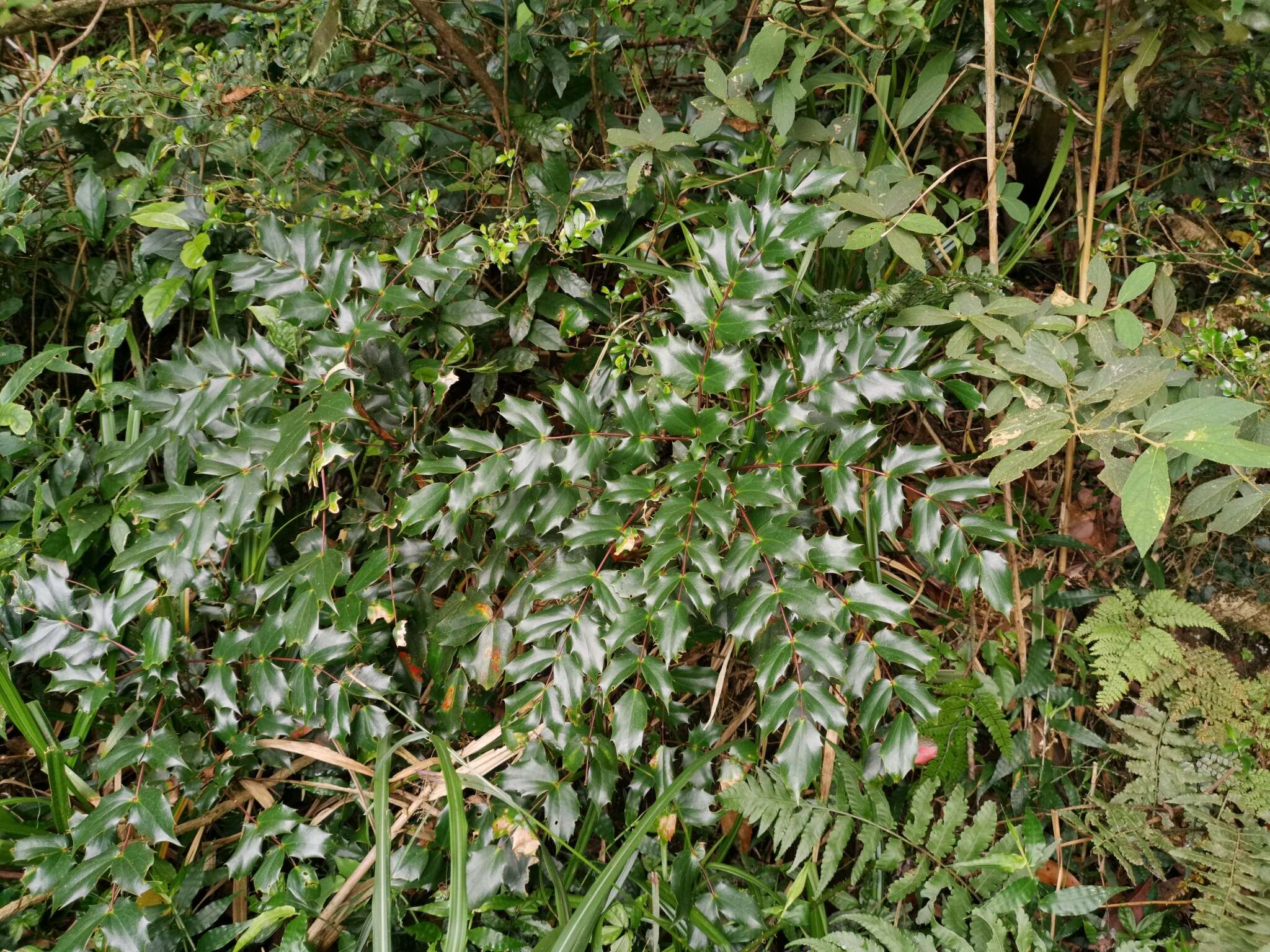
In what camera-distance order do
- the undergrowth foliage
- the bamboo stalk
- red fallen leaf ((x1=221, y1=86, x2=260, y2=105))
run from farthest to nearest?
red fallen leaf ((x1=221, y1=86, x2=260, y2=105)) → the bamboo stalk → the undergrowth foliage

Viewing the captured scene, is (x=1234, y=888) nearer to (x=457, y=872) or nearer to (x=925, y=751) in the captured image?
(x=925, y=751)

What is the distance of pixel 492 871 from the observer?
1.52 m

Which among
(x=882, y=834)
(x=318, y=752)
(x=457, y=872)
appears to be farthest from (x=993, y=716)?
(x=318, y=752)

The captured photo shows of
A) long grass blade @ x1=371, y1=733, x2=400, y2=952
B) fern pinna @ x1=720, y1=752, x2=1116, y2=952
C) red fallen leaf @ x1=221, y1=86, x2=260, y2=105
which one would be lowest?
fern pinna @ x1=720, y1=752, x2=1116, y2=952

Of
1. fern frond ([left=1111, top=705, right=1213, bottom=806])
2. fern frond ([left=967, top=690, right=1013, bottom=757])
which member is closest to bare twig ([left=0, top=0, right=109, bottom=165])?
fern frond ([left=967, top=690, right=1013, bottom=757])

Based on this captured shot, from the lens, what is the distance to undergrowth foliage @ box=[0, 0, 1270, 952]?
1410 millimetres

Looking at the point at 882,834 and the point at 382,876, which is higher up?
the point at 382,876

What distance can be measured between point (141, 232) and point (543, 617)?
167 centimetres

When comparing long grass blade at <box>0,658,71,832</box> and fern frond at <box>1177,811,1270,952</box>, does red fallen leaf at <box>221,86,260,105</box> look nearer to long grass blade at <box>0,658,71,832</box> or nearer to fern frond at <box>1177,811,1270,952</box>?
long grass blade at <box>0,658,71,832</box>

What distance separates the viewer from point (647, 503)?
152 cm

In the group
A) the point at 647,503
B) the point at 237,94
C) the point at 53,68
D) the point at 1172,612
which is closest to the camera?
the point at 647,503

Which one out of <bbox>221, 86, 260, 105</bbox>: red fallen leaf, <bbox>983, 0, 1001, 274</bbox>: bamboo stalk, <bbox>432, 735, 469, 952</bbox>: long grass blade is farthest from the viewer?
<bbox>221, 86, 260, 105</bbox>: red fallen leaf

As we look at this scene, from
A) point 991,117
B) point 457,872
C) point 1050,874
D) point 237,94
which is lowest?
point 1050,874

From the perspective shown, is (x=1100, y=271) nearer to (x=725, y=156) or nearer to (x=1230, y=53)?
(x=1230, y=53)
